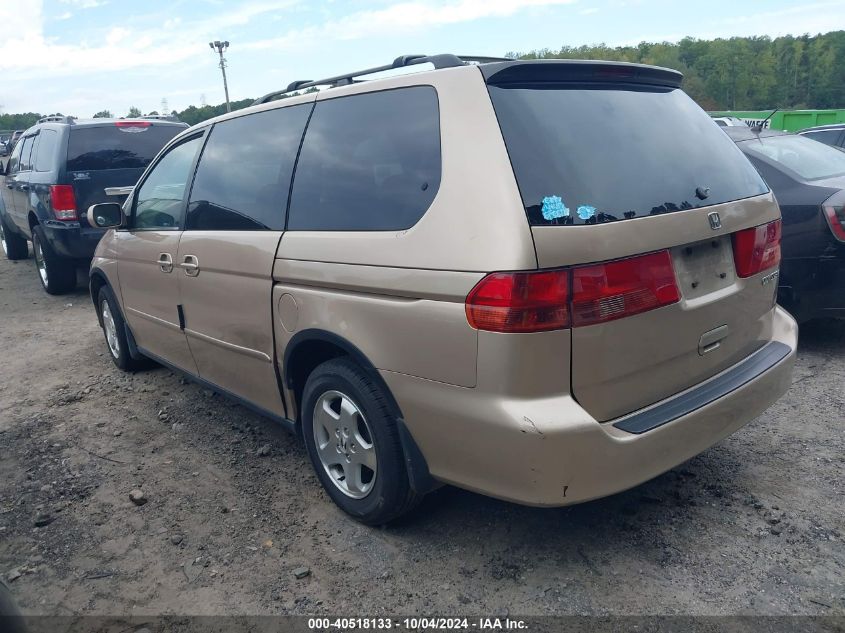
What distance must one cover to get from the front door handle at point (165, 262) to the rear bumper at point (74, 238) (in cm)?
425

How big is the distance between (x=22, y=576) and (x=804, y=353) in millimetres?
4921

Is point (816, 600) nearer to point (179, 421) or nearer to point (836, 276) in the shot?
point (836, 276)

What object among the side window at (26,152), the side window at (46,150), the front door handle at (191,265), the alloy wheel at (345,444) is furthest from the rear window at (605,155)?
the side window at (26,152)

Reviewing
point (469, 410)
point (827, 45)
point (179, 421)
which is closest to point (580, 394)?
point (469, 410)

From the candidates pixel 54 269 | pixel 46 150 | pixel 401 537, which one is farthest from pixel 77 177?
pixel 401 537

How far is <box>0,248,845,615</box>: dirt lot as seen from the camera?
2.46 meters

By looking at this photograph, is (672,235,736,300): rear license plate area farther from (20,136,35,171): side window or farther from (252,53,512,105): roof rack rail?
(20,136,35,171): side window

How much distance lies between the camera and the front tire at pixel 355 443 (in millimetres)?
2621

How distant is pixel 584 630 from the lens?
2.24 metres

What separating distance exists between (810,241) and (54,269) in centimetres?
796

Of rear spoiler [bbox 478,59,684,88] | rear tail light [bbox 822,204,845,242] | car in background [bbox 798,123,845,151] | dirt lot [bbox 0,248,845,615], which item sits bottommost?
dirt lot [bbox 0,248,845,615]

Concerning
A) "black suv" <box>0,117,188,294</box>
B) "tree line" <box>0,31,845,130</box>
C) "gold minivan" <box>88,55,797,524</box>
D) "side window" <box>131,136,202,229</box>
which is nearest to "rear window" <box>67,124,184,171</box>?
"black suv" <box>0,117,188,294</box>

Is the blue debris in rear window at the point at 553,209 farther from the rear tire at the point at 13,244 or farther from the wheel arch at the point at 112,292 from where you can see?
the rear tire at the point at 13,244

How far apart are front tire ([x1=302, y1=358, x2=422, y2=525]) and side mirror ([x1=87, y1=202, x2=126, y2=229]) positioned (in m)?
2.34
